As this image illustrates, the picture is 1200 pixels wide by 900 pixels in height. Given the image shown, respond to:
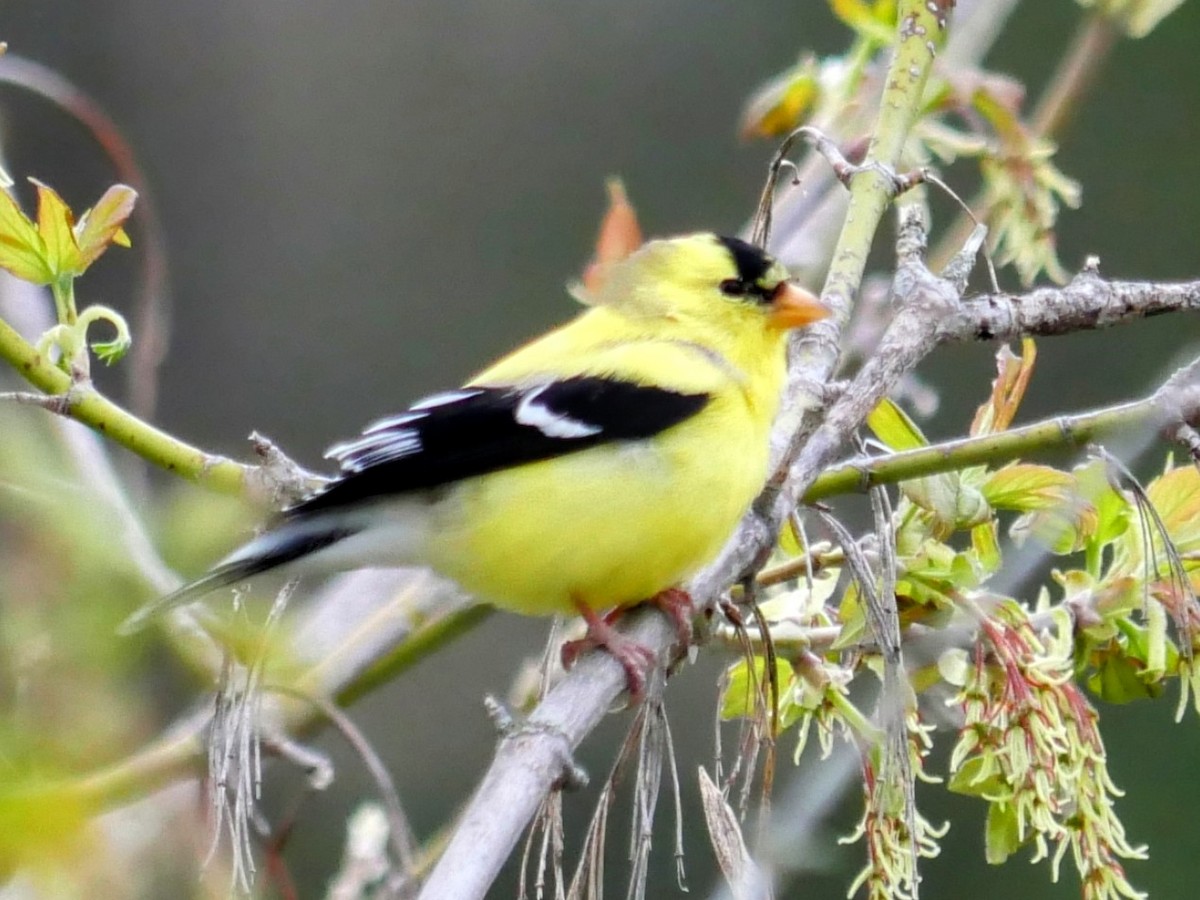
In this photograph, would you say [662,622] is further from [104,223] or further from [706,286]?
[104,223]

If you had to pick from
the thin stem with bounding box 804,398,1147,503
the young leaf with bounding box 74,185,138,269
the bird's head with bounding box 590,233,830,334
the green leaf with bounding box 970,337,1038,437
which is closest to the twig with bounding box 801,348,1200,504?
the thin stem with bounding box 804,398,1147,503

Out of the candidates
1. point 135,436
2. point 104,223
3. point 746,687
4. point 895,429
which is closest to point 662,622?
point 746,687

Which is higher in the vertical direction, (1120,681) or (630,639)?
(630,639)

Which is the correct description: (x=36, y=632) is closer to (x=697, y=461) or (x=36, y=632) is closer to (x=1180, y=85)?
(x=697, y=461)

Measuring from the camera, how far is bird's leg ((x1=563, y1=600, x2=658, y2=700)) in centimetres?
135

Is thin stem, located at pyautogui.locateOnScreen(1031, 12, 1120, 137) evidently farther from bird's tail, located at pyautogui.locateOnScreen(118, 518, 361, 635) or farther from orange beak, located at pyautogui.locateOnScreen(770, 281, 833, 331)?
bird's tail, located at pyautogui.locateOnScreen(118, 518, 361, 635)

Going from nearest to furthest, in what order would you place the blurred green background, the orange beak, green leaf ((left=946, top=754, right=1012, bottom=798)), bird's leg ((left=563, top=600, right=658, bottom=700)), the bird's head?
green leaf ((left=946, top=754, right=1012, bottom=798)) → bird's leg ((left=563, top=600, right=658, bottom=700)) → the orange beak → the bird's head → the blurred green background

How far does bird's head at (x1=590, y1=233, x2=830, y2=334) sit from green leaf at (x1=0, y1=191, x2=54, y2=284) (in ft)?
2.84

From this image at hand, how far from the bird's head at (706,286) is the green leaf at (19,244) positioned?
0.87 m

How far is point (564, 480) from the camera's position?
1.76 m

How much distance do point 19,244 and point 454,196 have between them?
17.7 feet

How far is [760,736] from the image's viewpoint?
126 centimetres

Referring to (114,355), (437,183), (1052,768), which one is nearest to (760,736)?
(1052,768)

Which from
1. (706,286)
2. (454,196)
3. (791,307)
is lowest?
(791,307)
